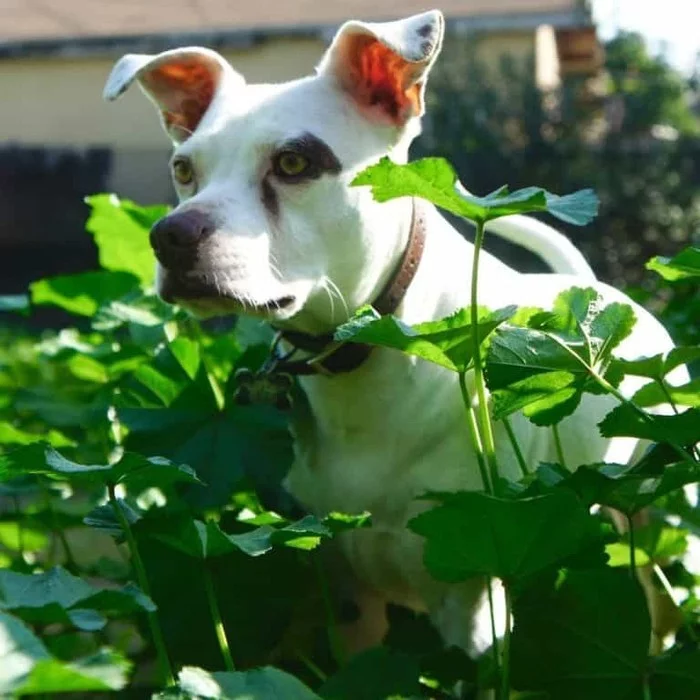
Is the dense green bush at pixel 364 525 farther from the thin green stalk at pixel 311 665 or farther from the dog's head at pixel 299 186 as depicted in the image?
the dog's head at pixel 299 186

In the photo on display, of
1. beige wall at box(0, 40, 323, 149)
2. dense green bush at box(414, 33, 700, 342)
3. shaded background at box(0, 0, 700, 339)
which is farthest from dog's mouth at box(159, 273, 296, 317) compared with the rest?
beige wall at box(0, 40, 323, 149)

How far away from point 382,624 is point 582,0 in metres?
12.1

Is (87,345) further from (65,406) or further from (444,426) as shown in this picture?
(444,426)

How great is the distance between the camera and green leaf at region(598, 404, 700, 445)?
188 cm

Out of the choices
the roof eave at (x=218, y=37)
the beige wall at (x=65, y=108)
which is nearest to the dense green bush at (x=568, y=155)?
the roof eave at (x=218, y=37)

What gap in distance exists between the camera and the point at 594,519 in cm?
184

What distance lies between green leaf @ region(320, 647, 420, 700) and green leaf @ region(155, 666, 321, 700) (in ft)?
1.03

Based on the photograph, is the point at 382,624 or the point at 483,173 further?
the point at 483,173

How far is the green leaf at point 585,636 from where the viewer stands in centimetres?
184

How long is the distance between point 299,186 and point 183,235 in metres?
0.27

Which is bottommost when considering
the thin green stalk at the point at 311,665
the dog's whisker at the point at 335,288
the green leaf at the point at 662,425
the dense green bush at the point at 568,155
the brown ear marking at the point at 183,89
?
the dense green bush at the point at 568,155

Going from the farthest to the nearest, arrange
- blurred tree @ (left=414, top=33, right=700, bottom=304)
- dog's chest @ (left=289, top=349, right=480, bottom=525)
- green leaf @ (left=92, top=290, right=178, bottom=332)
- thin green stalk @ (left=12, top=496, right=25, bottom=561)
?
blurred tree @ (left=414, top=33, right=700, bottom=304)
green leaf @ (left=92, top=290, right=178, bottom=332)
thin green stalk @ (left=12, top=496, right=25, bottom=561)
dog's chest @ (left=289, top=349, right=480, bottom=525)

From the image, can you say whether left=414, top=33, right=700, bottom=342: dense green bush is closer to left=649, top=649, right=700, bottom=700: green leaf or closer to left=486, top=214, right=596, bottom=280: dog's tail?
left=486, top=214, right=596, bottom=280: dog's tail

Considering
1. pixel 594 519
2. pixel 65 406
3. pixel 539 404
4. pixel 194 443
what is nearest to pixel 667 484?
pixel 594 519
